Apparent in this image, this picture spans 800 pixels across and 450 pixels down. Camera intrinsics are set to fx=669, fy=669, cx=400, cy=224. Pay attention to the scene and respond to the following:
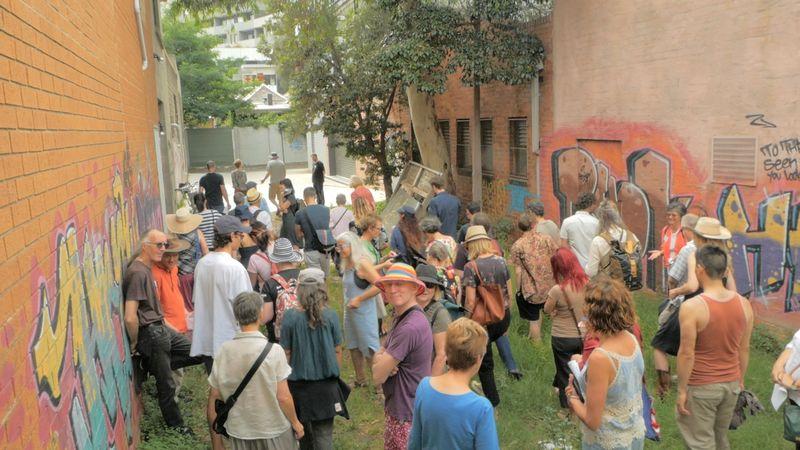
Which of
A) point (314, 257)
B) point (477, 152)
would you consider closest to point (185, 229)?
point (314, 257)

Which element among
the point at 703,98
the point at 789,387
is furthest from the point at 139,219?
the point at 703,98

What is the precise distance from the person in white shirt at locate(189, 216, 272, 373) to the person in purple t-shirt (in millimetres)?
1839

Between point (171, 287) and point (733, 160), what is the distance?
6971mm

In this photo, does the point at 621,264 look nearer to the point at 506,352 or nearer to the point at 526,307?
the point at 526,307

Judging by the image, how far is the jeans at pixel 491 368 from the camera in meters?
6.21

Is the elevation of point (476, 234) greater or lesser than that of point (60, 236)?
lesser

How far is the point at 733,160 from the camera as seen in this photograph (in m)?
8.58

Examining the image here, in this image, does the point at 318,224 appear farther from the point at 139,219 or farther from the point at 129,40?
the point at 129,40

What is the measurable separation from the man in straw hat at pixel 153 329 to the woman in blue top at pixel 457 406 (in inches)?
116

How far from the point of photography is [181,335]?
236 inches

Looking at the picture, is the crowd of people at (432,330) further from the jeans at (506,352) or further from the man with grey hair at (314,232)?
the man with grey hair at (314,232)

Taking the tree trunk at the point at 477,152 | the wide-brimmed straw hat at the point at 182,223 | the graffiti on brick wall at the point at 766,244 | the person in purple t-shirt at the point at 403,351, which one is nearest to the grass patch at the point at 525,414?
the graffiti on brick wall at the point at 766,244

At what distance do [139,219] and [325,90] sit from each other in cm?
1109

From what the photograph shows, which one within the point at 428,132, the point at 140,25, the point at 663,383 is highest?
the point at 140,25
